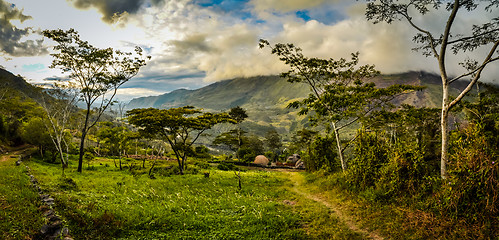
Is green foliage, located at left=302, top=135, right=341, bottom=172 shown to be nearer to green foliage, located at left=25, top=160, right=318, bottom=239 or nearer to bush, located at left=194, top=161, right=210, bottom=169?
green foliage, located at left=25, top=160, right=318, bottom=239

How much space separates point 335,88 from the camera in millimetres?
18281

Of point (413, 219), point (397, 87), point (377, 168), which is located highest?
point (397, 87)

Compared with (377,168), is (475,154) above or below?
above

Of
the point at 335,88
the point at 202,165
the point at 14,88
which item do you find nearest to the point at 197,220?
the point at 335,88

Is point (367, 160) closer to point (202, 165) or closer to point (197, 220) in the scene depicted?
point (197, 220)

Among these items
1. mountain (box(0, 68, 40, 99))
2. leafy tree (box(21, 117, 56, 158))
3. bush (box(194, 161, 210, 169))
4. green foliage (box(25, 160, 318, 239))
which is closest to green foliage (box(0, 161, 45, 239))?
green foliage (box(25, 160, 318, 239))

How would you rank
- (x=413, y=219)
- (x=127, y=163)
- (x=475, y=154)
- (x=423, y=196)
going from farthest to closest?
(x=127, y=163) → (x=423, y=196) → (x=413, y=219) → (x=475, y=154)

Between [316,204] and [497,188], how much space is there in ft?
24.0

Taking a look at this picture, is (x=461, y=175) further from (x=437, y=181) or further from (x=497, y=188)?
(x=437, y=181)

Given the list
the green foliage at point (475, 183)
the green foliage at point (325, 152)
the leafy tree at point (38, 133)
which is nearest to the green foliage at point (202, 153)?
the green foliage at point (325, 152)

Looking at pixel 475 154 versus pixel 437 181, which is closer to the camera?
pixel 475 154

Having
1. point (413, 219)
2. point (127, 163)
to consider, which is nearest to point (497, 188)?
point (413, 219)

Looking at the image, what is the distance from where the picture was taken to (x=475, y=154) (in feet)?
21.8

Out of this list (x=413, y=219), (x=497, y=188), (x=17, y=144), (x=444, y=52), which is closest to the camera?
(x=497, y=188)
